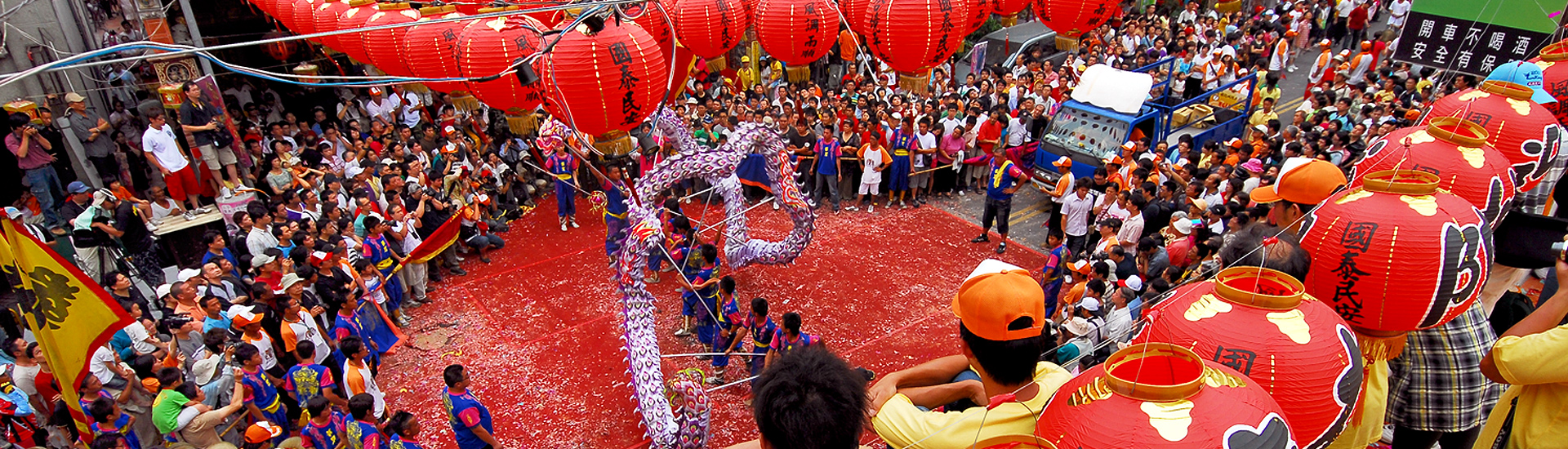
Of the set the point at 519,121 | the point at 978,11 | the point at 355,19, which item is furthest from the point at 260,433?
the point at 978,11

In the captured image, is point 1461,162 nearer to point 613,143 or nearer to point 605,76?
point 605,76

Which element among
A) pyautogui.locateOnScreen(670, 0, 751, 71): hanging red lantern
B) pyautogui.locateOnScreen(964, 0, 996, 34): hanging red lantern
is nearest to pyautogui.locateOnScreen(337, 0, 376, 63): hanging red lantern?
pyautogui.locateOnScreen(670, 0, 751, 71): hanging red lantern

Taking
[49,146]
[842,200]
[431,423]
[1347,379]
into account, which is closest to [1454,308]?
[1347,379]

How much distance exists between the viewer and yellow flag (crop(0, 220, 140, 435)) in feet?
10.8

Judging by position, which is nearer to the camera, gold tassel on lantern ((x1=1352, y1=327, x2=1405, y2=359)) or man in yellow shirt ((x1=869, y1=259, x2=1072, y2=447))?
man in yellow shirt ((x1=869, y1=259, x2=1072, y2=447))

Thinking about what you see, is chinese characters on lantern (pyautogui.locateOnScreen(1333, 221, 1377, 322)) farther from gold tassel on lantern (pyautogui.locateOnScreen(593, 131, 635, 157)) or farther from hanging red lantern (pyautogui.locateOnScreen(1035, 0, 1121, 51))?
hanging red lantern (pyautogui.locateOnScreen(1035, 0, 1121, 51))

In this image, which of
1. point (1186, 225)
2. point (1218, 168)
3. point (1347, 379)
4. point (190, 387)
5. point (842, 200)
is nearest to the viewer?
point (1347, 379)

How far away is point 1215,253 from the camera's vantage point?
6871 millimetres

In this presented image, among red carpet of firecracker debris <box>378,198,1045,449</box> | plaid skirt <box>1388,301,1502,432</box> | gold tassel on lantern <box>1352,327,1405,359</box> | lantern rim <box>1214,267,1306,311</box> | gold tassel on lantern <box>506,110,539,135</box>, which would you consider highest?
lantern rim <box>1214,267,1306,311</box>

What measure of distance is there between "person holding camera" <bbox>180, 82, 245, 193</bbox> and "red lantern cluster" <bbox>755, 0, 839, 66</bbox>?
683cm

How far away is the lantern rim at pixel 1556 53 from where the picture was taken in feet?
21.8

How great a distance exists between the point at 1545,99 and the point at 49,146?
14.5 metres

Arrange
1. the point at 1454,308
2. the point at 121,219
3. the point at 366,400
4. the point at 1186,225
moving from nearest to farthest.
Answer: the point at 1454,308 < the point at 366,400 < the point at 1186,225 < the point at 121,219

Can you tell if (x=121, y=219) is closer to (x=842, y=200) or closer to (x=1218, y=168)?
(x=842, y=200)
